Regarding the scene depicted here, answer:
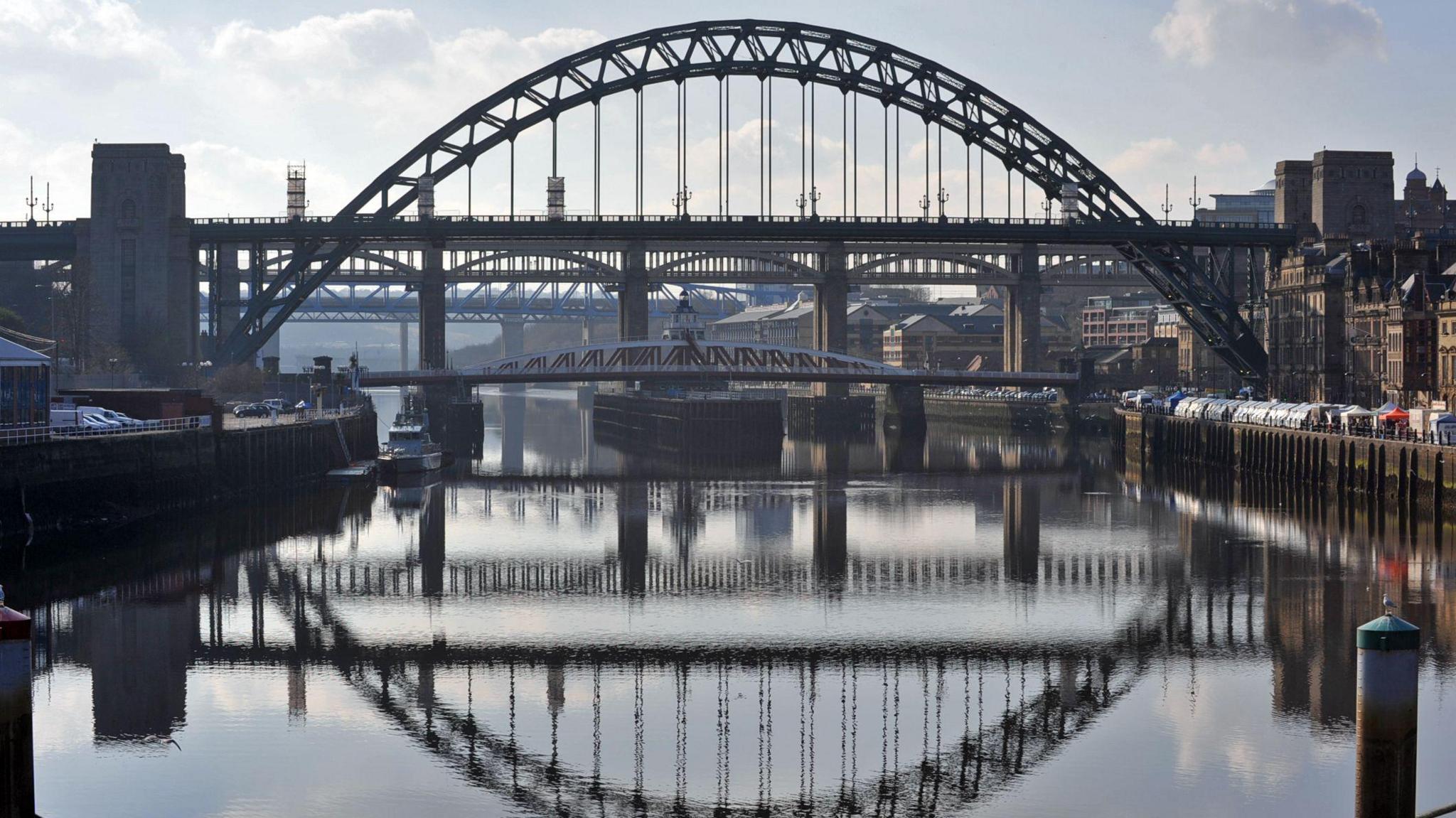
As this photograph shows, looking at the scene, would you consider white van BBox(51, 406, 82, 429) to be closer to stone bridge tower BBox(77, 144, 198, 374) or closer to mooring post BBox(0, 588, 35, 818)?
mooring post BBox(0, 588, 35, 818)

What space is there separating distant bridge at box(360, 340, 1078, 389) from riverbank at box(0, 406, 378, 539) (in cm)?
4090

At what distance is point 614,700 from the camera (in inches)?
1387

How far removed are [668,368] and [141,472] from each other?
69.0 metres

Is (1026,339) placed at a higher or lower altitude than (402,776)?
higher

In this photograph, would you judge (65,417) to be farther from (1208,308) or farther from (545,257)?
(545,257)

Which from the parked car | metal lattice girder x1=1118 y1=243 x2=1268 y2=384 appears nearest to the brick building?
metal lattice girder x1=1118 y1=243 x2=1268 y2=384

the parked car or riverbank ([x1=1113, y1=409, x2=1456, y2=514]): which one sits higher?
the parked car

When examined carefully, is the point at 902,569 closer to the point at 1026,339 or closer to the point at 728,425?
the point at 728,425

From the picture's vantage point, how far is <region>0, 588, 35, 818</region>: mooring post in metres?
22.8

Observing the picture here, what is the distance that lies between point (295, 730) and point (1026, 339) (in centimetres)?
13196

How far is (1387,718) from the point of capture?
822 inches

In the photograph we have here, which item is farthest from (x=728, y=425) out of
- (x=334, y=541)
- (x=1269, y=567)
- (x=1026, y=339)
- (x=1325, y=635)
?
(x=1325, y=635)

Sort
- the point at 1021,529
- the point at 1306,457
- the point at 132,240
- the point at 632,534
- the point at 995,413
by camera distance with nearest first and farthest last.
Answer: the point at 632,534, the point at 1021,529, the point at 1306,457, the point at 132,240, the point at 995,413

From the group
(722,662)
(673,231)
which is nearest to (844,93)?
(673,231)
